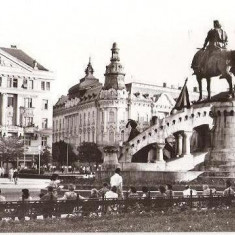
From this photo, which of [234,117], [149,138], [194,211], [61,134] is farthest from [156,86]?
[194,211]

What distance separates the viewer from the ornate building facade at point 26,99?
8031cm

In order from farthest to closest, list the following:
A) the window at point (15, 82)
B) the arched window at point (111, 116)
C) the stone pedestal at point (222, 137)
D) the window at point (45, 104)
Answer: the arched window at point (111, 116) → the window at point (45, 104) → the window at point (15, 82) → the stone pedestal at point (222, 137)

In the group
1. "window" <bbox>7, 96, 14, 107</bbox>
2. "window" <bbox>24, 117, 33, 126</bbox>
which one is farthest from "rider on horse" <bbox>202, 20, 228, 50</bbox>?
"window" <bbox>7, 96, 14, 107</bbox>

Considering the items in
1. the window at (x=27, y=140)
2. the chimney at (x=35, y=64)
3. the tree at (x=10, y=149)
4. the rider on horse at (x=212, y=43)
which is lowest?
the tree at (x=10, y=149)

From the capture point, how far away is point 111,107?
103750 mm

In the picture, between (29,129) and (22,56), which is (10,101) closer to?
(29,129)

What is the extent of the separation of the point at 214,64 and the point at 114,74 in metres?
68.2

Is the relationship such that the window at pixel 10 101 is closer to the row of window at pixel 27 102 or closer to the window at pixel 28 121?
the row of window at pixel 27 102

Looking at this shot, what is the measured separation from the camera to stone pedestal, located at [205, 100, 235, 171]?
33.5 meters

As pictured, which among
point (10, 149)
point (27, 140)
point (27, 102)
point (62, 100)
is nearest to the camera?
point (10, 149)

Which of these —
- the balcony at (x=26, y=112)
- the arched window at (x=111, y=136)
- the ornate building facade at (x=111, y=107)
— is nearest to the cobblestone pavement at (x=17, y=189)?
the balcony at (x=26, y=112)

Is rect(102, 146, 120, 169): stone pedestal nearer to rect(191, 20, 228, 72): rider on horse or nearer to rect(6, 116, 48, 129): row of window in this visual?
rect(191, 20, 228, 72): rider on horse

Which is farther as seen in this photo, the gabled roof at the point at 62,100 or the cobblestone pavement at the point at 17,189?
the gabled roof at the point at 62,100

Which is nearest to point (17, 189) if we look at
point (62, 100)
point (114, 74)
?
point (114, 74)
